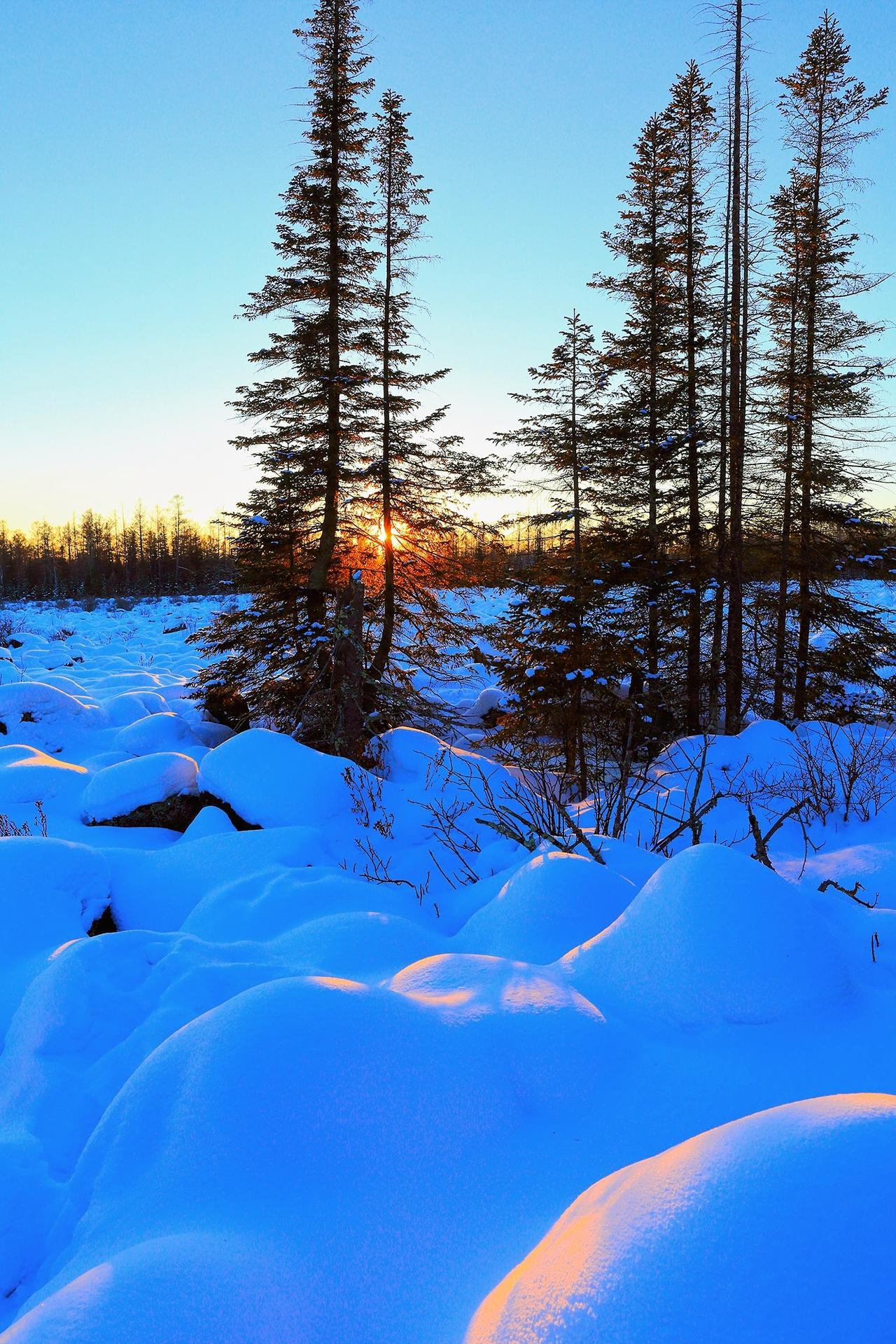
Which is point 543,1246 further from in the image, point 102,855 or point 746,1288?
point 102,855

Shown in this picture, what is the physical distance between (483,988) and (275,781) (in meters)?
4.27

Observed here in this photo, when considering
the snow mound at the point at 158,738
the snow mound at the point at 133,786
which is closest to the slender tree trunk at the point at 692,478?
the snow mound at the point at 158,738

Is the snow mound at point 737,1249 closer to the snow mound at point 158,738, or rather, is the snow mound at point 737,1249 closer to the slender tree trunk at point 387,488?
the snow mound at point 158,738

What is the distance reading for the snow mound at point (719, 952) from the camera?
2.44m

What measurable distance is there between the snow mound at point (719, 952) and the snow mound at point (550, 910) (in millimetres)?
503

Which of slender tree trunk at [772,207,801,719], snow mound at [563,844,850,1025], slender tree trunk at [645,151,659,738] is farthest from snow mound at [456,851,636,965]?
slender tree trunk at [772,207,801,719]

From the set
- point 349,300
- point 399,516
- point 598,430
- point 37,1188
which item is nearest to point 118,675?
point 399,516

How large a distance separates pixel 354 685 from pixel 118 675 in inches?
311

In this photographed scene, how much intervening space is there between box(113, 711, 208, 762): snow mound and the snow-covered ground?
4445 mm

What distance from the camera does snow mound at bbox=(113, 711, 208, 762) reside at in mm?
8789

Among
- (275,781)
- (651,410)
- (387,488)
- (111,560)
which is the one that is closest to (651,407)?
(651,410)

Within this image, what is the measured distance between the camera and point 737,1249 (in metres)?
1.05

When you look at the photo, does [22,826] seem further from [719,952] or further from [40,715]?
[719,952]

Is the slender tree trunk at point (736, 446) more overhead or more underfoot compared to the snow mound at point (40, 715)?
more overhead
